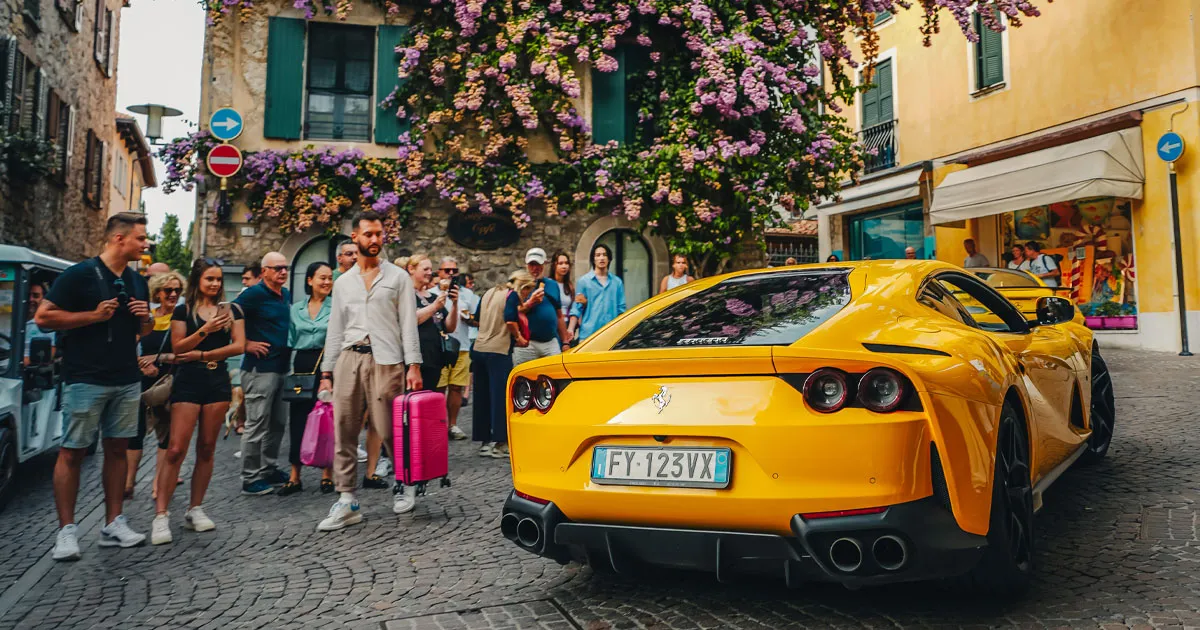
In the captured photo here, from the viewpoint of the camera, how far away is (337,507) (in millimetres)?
4906

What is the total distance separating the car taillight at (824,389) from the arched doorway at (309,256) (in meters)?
11.9

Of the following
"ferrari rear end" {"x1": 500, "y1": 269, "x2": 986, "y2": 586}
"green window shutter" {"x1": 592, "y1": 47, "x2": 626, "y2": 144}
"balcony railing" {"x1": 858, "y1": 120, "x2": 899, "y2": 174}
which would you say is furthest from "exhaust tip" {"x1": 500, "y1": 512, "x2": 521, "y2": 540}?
"balcony railing" {"x1": 858, "y1": 120, "x2": 899, "y2": 174}

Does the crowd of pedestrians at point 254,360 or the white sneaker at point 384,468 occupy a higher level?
the crowd of pedestrians at point 254,360

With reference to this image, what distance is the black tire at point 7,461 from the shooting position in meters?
5.47

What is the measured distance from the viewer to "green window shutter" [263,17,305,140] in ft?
43.5

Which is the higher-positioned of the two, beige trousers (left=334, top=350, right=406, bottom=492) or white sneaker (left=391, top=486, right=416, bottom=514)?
beige trousers (left=334, top=350, right=406, bottom=492)

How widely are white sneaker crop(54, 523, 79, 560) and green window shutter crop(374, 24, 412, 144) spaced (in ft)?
32.9

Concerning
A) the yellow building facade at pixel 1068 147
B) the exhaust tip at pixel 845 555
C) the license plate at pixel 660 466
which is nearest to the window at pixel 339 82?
the yellow building facade at pixel 1068 147

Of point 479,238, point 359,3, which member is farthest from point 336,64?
point 479,238

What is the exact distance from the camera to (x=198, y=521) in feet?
16.1

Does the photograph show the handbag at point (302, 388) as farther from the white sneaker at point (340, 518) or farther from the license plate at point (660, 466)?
the license plate at point (660, 466)

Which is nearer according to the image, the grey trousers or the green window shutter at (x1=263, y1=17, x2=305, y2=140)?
the grey trousers

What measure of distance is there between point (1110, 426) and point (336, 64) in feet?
40.6

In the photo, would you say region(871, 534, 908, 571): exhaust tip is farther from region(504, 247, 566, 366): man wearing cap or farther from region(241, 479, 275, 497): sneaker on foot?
region(241, 479, 275, 497): sneaker on foot
